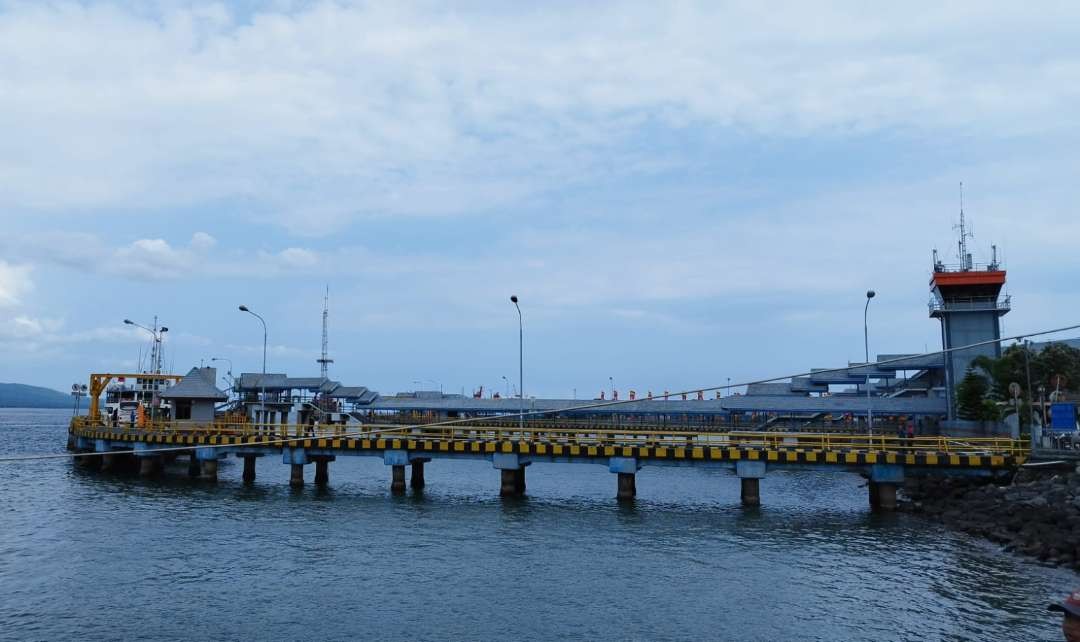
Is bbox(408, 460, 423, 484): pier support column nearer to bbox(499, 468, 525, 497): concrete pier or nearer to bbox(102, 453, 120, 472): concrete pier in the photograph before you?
bbox(499, 468, 525, 497): concrete pier

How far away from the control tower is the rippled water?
31.5 metres

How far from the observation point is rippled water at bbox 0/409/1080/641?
18.8 meters

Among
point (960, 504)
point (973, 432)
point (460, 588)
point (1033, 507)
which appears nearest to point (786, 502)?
point (960, 504)

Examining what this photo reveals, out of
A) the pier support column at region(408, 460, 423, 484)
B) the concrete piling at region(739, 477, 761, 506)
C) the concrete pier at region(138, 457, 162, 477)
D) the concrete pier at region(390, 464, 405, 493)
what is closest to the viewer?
the concrete piling at region(739, 477, 761, 506)

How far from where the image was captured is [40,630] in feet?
59.5

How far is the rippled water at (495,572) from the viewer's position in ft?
61.5

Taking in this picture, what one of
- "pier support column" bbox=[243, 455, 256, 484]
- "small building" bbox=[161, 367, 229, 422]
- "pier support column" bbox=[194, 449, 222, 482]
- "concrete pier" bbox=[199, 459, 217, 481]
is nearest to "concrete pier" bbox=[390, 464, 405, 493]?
"pier support column" bbox=[243, 455, 256, 484]

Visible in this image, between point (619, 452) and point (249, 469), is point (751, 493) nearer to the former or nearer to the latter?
point (619, 452)

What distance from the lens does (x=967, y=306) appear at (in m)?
62.3

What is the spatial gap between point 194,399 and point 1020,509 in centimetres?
4915

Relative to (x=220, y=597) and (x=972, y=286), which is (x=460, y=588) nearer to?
(x=220, y=597)

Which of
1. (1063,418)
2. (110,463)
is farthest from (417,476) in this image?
(1063,418)

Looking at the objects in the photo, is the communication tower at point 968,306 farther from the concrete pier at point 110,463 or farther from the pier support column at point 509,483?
the concrete pier at point 110,463

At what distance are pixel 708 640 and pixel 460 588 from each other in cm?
776
